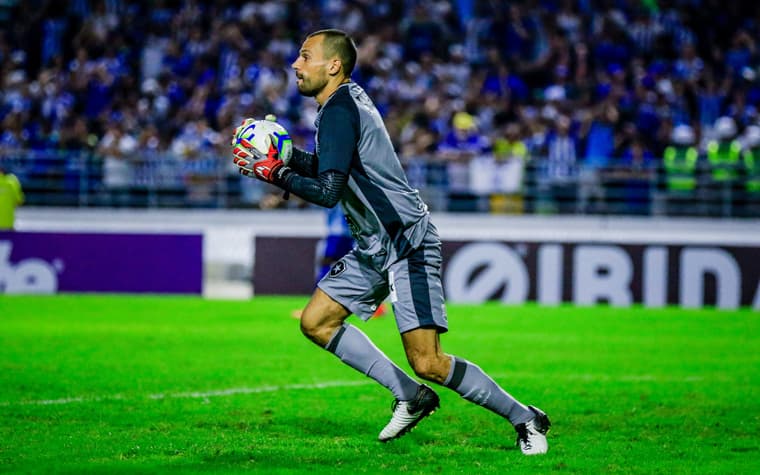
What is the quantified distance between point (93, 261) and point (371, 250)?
13.0 metres

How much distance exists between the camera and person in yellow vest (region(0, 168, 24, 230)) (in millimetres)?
18062

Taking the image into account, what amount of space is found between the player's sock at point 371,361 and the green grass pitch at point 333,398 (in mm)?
351

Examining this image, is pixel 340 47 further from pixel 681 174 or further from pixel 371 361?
pixel 681 174

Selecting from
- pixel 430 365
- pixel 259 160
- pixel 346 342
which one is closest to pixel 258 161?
pixel 259 160

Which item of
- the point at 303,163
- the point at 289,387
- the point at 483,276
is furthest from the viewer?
the point at 483,276

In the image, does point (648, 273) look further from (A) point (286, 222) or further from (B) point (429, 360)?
(B) point (429, 360)

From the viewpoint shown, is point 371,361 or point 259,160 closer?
point 259,160

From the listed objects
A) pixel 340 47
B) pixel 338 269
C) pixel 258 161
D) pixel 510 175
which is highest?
pixel 340 47

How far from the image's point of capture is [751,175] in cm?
1802

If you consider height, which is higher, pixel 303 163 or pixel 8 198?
pixel 303 163

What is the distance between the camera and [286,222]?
1962 centimetres

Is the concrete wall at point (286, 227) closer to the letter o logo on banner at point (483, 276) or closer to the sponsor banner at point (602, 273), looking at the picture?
the sponsor banner at point (602, 273)

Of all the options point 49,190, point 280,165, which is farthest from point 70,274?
point 280,165

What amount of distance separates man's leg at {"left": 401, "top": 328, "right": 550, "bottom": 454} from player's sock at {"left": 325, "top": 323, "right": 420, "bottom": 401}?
0.23m
